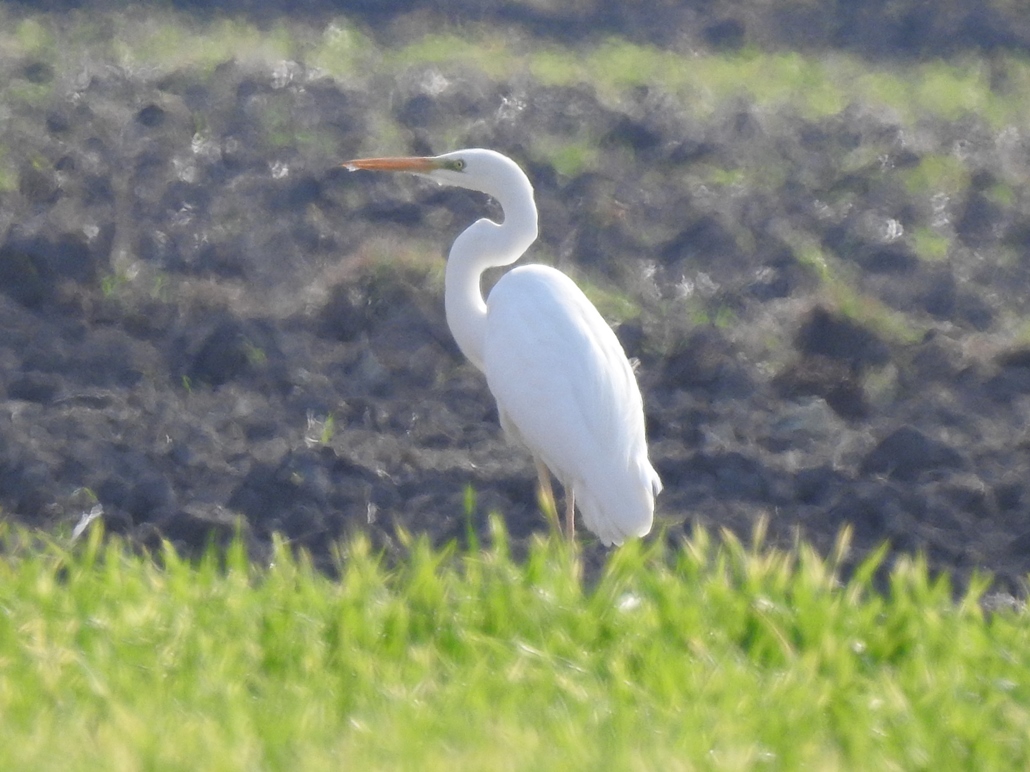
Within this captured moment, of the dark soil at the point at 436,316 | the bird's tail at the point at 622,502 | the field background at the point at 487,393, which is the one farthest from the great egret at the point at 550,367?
the dark soil at the point at 436,316

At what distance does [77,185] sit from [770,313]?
3.60m

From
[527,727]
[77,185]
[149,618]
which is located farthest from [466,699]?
[77,185]

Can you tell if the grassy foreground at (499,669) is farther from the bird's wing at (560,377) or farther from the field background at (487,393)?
the bird's wing at (560,377)

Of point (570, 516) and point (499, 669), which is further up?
point (499, 669)

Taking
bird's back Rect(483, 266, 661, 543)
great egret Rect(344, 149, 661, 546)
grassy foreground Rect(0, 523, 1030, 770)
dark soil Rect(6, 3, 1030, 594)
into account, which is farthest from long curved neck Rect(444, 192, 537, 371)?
grassy foreground Rect(0, 523, 1030, 770)

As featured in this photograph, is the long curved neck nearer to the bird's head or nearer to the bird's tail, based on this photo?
the bird's head

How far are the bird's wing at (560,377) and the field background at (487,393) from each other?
1.35 feet

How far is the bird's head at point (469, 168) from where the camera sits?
18.5 feet

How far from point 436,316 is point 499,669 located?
159 inches

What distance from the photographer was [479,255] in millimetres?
5727

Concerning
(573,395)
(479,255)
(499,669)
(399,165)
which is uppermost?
(399,165)

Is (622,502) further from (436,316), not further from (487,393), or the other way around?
(436,316)

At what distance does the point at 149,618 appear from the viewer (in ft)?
13.1

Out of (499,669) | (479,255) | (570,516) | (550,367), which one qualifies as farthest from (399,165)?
(499,669)
